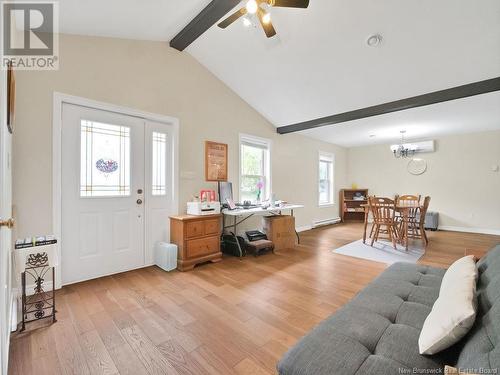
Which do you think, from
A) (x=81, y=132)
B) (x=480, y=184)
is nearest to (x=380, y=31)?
(x=81, y=132)

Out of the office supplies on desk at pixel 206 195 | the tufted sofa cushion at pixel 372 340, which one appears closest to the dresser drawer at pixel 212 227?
the office supplies on desk at pixel 206 195

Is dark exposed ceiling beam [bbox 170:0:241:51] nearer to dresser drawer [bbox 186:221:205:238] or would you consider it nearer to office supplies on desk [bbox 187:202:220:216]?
office supplies on desk [bbox 187:202:220:216]

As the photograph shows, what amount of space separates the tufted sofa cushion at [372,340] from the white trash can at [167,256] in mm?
2378

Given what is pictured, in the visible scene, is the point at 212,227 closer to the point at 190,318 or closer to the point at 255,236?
the point at 255,236

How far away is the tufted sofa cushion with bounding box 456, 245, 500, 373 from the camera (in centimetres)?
66

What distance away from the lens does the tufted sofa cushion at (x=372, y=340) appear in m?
0.89

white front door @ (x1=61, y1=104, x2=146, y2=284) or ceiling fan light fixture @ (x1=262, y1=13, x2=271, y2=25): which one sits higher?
ceiling fan light fixture @ (x1=262, y1=13, x2=271, y2=25)

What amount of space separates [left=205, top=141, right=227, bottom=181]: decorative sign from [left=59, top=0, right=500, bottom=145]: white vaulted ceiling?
118 cm

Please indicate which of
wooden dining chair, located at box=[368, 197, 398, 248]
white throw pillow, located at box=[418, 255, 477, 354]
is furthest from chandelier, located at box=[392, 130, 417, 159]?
white throw pillow, located at box=[418, 255, 477, 354]

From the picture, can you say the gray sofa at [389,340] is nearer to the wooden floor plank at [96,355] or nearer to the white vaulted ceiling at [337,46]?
the wooden floor plank at [96,355]

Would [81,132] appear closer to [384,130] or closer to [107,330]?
[107,330]

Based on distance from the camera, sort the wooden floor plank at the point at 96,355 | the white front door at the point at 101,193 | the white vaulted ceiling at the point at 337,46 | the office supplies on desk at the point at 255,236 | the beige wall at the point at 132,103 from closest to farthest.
Answer: the wooden floor plank at the point at 96,355 → the beige wall at the point at 132,103 → the white vaulted ceiling at the point at 337,46 → the white front door at the point at 101,193 → the office supplies on desk at the point at 255,236

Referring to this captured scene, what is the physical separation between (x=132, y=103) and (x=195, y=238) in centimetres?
197

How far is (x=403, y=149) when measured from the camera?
596cm
